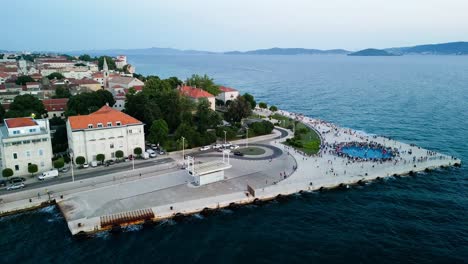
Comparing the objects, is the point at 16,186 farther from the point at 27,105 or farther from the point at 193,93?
the point at 193,93

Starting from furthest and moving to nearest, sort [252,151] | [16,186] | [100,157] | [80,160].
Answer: [252,151]
[100,157]
[80,160]
[16,186]

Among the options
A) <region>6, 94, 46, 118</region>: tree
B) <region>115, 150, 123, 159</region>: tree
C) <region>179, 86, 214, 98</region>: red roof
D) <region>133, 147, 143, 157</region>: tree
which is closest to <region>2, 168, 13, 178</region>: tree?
<region>115, 150, 123, 159</region>: tree

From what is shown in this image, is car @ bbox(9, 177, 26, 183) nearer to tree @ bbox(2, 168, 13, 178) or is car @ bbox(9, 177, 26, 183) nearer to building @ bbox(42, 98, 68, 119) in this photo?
tree @ bbox(2, 168, 13, 178)

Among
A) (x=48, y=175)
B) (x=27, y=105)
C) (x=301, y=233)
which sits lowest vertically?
(x=301, y=233)

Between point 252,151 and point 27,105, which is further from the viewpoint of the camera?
point 27,105

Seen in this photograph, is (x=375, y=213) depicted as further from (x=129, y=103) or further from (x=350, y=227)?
(x=129, y=103)

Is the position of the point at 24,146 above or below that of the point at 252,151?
above

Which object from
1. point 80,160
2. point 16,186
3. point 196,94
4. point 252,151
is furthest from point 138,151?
point 196,94
